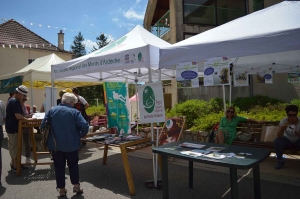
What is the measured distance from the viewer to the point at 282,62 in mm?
5195

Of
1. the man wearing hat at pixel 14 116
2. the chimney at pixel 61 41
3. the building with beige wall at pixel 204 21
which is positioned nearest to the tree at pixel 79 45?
the chimney at pixel 61 41

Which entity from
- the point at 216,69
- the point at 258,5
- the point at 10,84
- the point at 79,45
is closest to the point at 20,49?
the point at 10,84

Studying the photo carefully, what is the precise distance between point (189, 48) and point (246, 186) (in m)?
2.38

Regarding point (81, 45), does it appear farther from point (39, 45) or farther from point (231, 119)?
point (231, 119)

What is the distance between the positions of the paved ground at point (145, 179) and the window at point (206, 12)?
9063mm

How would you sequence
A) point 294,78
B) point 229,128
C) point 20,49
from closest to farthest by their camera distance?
point 229,128 → point 294,78 → point 20,49

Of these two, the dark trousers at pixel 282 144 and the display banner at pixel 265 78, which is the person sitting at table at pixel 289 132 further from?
the display banner at pixel 265 78

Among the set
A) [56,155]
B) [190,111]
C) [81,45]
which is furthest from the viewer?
[81,45]

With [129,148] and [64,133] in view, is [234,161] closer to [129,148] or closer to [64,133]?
[129,148]

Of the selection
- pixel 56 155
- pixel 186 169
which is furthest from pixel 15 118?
pixel 186 169

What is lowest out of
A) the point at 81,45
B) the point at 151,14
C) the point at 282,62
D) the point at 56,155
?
the point at 56,155

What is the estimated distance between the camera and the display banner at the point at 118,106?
18.4ft

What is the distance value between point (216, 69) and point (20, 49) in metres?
18.2

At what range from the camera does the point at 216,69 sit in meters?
3.81
